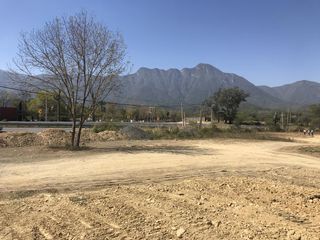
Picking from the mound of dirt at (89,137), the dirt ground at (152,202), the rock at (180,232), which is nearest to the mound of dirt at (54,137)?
the mound of dirt at (89,137)

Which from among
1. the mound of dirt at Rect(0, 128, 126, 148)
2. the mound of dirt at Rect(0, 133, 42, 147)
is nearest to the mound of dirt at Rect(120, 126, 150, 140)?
the mound of dirt at Rect(0, 128, 126, 148)

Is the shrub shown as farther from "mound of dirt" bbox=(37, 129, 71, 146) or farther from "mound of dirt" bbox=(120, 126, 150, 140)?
"mound of dirt" bbox=(37, 129, 71, 146)

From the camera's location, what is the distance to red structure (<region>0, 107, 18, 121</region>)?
6575cm

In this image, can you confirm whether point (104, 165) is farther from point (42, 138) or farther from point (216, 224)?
point (42, 138)

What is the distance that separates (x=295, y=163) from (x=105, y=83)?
9843 mm

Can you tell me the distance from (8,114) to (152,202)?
61408mm

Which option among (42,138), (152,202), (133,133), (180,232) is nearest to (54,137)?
(42,138)

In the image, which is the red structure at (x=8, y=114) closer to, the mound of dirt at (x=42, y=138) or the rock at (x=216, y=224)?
the mound of dirt at (x=42, y=138)

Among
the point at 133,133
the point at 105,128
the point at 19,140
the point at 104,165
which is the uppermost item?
the point at 105,128

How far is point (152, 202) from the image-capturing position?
28.9ft

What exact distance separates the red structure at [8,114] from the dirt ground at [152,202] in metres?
52.9

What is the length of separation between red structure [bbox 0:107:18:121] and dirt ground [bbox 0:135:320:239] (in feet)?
173

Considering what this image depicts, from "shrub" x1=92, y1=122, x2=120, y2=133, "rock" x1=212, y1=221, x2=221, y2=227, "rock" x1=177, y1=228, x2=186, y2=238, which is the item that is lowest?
"rock" x1=177, y1=228, x2=186, y2=238

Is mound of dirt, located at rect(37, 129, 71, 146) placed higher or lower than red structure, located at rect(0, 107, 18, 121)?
lower
